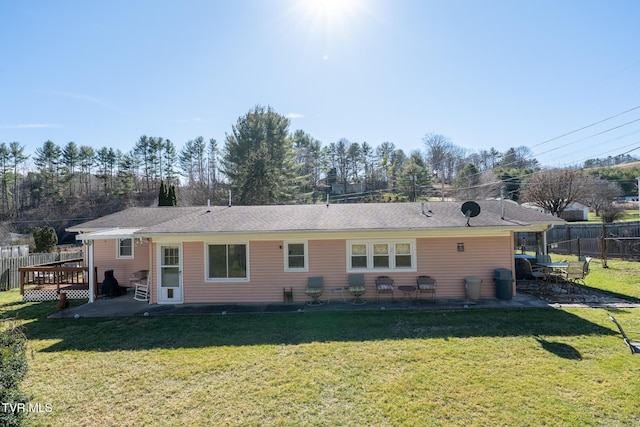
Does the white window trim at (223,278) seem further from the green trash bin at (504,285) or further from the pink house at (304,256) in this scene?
the green trash bin at (504,285)

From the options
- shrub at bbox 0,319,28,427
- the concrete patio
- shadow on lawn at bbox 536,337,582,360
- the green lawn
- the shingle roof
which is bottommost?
the green lawn

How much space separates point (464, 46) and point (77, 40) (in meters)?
14.7

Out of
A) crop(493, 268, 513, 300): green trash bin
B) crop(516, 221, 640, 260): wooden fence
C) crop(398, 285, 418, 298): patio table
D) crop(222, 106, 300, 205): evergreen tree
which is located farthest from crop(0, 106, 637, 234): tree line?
crop(493, 268, 513, 300): green trash bin

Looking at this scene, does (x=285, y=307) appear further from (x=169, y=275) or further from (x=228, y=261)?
(x=169, y=275)

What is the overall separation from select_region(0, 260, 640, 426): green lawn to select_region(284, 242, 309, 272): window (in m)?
2.12

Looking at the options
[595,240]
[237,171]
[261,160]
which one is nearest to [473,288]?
[595,240]

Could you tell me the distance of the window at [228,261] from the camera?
1080cm

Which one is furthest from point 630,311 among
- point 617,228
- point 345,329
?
point 617,228

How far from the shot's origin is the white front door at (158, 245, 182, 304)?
1083cm

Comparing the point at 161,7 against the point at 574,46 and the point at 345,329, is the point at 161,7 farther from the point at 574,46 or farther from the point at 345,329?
the point at 574,46

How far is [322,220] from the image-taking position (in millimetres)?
11445

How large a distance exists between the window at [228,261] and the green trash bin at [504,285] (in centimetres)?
839

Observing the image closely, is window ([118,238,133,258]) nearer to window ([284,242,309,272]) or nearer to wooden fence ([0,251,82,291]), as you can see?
wooden fence ([0,251,82,291])

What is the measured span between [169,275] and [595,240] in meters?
23.6
